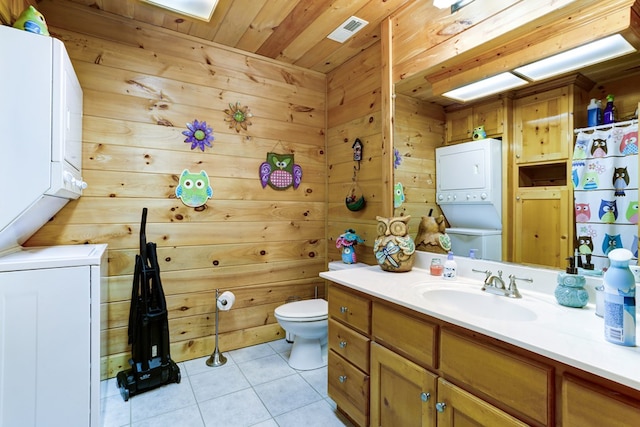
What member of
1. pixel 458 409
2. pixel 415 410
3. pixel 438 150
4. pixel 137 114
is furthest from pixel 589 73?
pixel 137 114

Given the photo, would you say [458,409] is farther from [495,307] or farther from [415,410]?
[495,307]

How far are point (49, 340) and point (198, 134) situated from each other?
5.18 feet

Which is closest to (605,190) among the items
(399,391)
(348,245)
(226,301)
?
(399,391)

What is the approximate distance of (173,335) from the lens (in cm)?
233

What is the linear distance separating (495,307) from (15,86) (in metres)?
2.23

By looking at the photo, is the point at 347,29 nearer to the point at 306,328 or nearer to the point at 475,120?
the point at 475,120

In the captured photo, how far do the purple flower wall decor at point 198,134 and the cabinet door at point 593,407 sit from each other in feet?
8.00

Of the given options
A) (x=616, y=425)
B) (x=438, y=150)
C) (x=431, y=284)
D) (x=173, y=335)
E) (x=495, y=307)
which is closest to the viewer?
(x=616, y=425)

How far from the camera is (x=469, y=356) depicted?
105 cm

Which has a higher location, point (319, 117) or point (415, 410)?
point (319, 117)

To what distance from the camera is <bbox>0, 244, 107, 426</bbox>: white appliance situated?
1.27 metres

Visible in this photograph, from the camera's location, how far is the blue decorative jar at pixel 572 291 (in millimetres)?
1161

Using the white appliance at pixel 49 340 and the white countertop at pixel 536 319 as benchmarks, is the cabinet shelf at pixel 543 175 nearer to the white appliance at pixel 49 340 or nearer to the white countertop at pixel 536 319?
the white countertop at pixel 536 319

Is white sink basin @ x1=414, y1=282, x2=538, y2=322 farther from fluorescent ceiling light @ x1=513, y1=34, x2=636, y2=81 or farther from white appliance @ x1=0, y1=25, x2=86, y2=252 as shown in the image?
white appliance @ x1=0, y1=25, x2=86, y2=252
